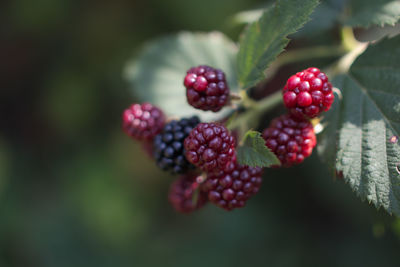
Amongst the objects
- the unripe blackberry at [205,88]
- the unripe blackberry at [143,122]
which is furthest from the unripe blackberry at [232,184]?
the unripe blackberry at [143,122]

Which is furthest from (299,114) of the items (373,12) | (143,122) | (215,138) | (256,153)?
(373,12)

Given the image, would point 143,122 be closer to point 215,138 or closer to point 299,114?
point 215,138

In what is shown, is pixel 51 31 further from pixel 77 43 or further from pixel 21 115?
pixel 21 115

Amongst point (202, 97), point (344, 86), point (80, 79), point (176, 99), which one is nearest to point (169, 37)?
point (176, 99)

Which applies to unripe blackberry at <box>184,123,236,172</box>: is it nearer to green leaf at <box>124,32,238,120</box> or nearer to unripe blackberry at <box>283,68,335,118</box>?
unripe blackberry at <box>283,68,335,118</box>

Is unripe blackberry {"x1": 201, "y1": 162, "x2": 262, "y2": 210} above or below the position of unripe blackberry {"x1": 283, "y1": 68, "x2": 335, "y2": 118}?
below

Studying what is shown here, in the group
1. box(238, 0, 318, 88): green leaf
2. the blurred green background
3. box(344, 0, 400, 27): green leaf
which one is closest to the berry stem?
box(238, 0, 318, 88): green leaf

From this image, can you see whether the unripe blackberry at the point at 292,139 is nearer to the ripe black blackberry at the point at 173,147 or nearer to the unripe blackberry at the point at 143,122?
the ripe black blackberry at the point at 173,147
